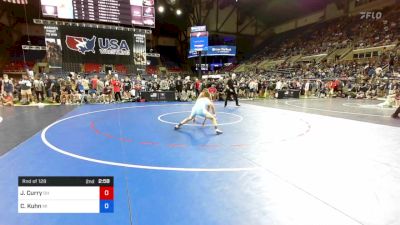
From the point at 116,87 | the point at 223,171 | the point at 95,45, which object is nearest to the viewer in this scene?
the point at 223,171

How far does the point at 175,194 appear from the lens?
141 inches

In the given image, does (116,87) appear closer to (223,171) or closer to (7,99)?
(7,99)

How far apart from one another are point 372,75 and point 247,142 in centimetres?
1976

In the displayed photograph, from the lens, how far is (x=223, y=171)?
448cm

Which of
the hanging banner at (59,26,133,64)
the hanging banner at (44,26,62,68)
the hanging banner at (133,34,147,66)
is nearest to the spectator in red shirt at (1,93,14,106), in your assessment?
the hanging banner at (44,26,62,68)

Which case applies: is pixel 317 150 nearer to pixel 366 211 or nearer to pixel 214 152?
pixel 214 152

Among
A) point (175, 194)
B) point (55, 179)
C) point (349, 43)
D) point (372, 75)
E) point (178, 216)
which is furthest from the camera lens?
point (349, 43)

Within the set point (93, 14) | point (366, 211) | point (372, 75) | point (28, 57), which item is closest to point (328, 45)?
point (372, 75)
